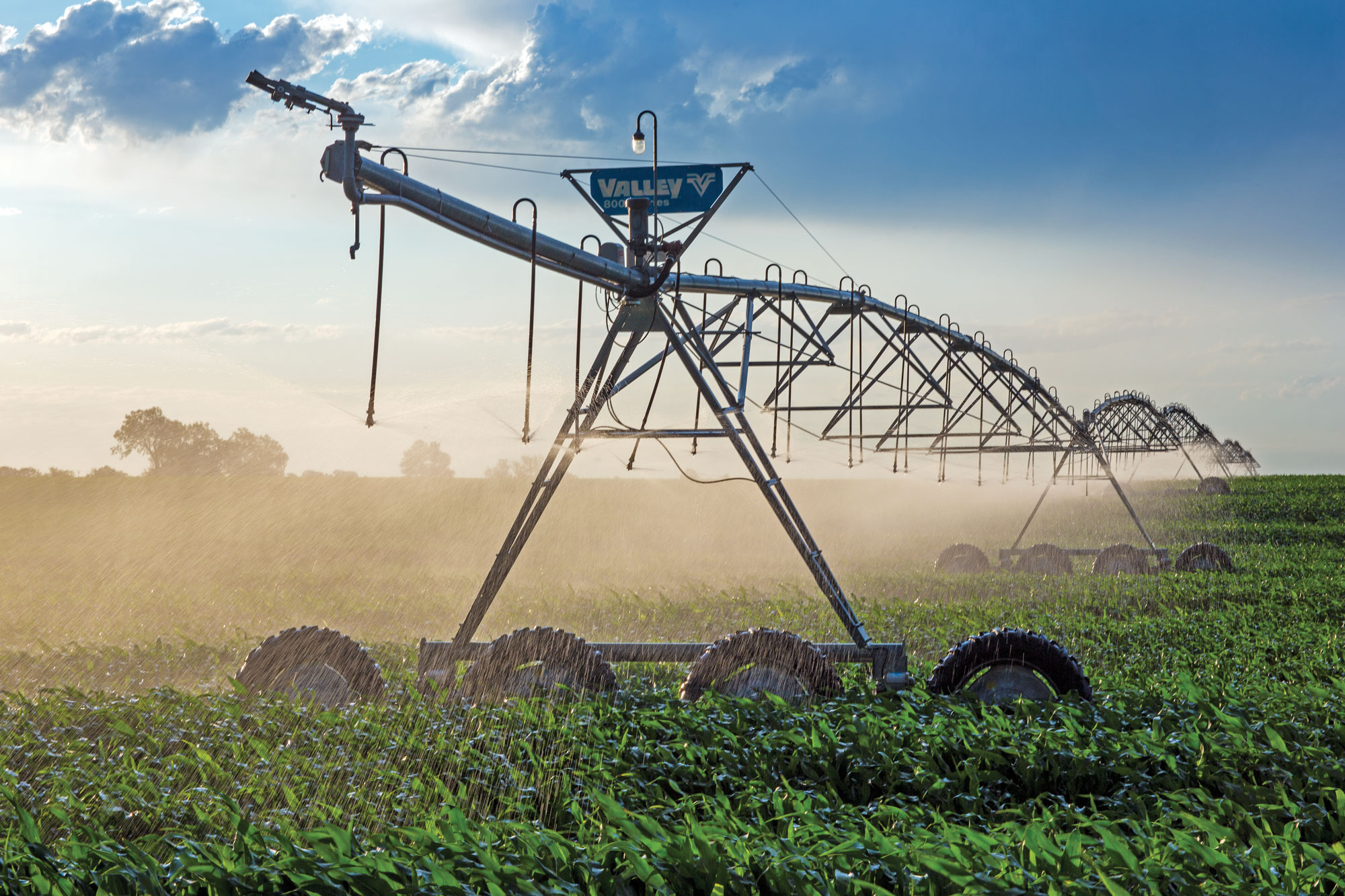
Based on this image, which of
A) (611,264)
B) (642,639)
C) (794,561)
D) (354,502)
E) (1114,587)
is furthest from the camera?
(354,502)

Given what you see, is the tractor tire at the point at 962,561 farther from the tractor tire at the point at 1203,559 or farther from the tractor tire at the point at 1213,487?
the tractor tire at the point at 1213,487

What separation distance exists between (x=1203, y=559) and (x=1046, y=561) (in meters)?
2.79

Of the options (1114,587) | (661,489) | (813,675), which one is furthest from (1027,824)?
(661,489)

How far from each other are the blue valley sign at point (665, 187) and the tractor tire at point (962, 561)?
511 inches

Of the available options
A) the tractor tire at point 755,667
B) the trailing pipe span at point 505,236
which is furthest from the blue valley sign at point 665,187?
the tractor tire at point 755,667

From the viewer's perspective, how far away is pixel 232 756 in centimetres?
573

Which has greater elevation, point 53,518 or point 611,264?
point 611,264

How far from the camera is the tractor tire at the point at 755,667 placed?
7.11 metres

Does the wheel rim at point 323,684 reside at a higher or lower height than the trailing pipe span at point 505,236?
lower

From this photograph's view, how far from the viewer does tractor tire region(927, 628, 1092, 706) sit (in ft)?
23.6

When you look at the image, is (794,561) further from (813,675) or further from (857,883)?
(857,883)

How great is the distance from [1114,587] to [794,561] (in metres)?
11.1

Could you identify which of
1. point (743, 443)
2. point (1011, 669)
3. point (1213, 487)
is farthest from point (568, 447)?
point (1213, 487)

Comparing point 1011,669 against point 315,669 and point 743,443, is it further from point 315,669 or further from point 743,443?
point 315,669
